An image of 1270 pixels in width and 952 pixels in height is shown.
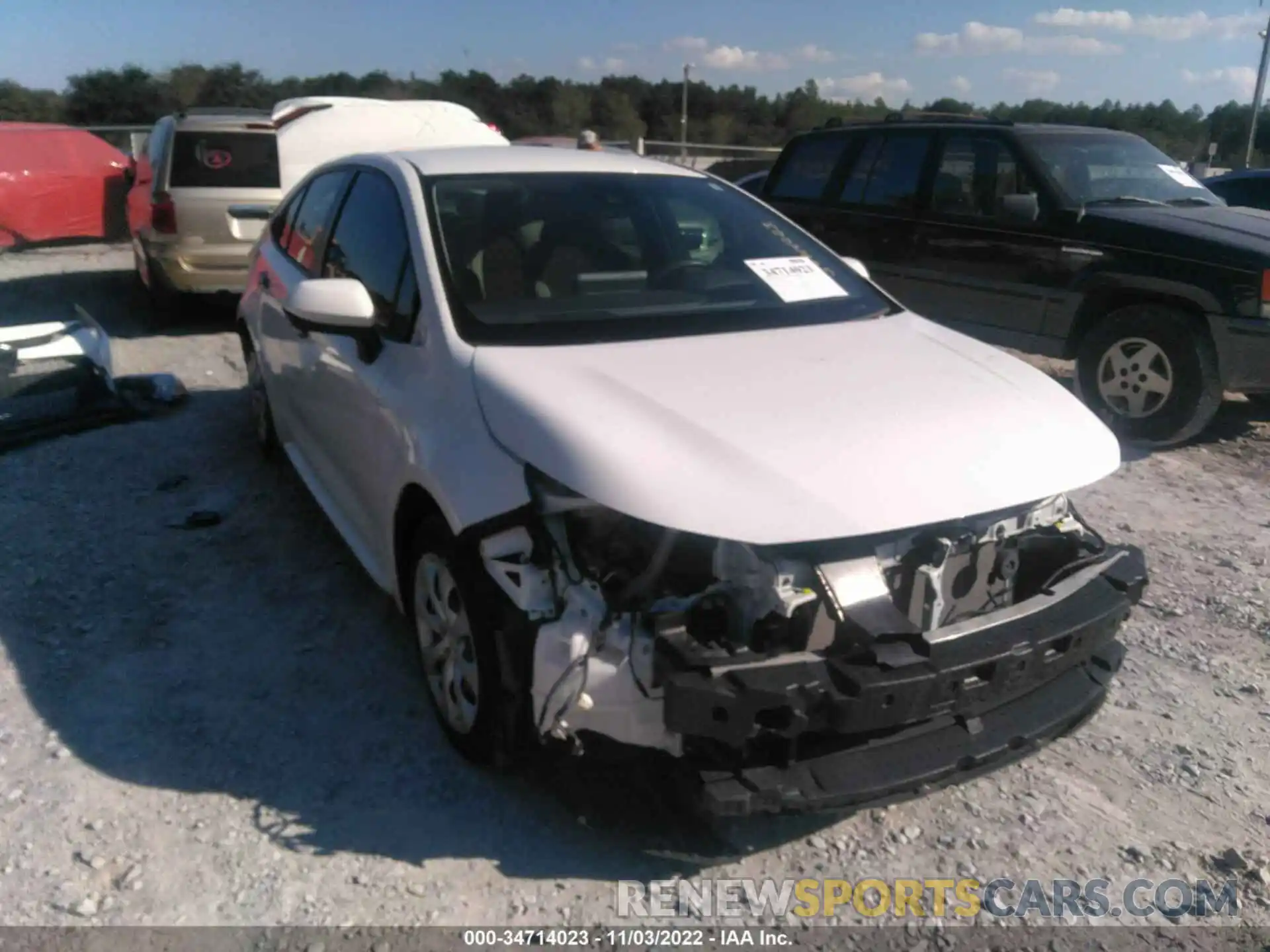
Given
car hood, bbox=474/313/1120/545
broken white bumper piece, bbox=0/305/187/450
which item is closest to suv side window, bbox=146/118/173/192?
broken white bumper piece, bbox=0/305/187/450

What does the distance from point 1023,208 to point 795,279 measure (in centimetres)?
348

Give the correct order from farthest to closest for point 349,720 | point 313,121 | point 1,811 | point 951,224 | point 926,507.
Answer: point 313,121 → point 951,224 → point 349,720 → point 1,811 → point 926,507

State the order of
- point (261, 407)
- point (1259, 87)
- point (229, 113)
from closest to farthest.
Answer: point (261, 407) < point (229, 113) < point (1259, 87)

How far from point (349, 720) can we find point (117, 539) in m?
1.94

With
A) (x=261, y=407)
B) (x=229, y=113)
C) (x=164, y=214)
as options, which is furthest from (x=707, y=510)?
(x=229, y=113)

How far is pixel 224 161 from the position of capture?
8906 millimetres

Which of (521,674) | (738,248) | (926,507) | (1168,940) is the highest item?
(738,248)

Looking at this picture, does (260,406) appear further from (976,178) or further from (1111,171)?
(1111,171)

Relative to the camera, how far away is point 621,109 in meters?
55.3

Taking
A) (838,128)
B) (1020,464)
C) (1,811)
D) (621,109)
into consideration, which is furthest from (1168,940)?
(621,109)

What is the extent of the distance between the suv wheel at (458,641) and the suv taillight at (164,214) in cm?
657

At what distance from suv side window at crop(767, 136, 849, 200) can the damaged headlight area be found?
19.3ft

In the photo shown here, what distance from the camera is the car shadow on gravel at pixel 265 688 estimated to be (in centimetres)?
275

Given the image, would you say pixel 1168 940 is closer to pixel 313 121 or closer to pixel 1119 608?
pixel 1119 608
